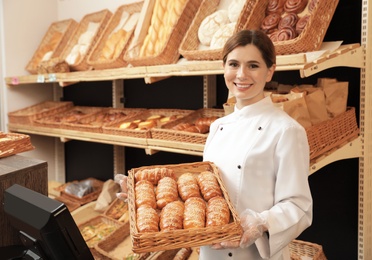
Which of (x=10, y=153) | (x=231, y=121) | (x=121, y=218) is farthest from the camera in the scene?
(x=121, y=218)

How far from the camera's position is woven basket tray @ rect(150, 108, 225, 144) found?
2.19m

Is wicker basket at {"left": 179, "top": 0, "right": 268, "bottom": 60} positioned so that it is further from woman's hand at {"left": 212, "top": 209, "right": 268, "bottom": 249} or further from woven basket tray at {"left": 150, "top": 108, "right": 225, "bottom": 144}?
woman's hand at {"left": 212, "top": 209, "right": 268, "bottom": 249}

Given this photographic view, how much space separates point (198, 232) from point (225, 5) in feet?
6.10

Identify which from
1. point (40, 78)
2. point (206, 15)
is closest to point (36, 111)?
point (40, 78)

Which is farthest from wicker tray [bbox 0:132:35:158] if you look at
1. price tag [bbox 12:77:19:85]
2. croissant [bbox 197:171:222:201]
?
price tag [bbox 12:77:19:85]

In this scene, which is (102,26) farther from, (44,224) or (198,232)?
(44,224)

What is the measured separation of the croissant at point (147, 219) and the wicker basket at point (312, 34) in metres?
1.04

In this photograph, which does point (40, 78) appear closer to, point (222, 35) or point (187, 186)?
point (222, 35)

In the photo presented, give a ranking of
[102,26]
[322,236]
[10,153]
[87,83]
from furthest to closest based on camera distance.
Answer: [87,83]
[102,26]
[322,236]
[10,153]

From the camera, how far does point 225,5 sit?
99.6 inches

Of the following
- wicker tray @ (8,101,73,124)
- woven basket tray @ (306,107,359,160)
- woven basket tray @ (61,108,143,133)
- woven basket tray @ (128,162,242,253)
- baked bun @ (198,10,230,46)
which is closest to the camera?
woven basket tray @ (128,162,242,253)

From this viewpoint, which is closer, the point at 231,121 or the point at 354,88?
the point at 231,121

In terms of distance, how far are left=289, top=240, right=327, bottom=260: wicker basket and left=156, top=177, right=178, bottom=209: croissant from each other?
3.47ft

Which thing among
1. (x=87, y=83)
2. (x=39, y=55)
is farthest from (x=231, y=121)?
(x=39, y=55)
